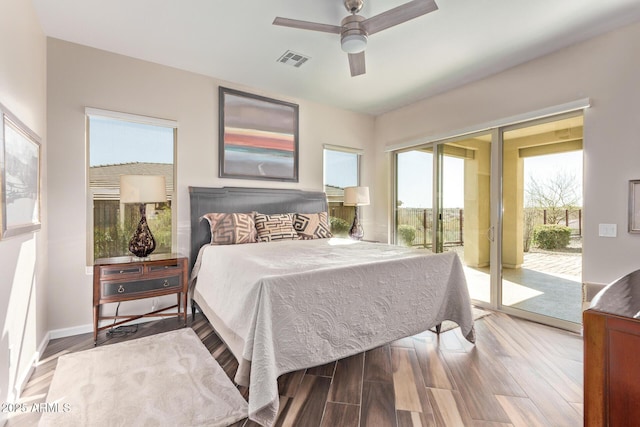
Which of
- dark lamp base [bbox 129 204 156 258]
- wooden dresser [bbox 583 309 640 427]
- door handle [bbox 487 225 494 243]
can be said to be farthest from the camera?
door handle [bbox 487 225 494 243]

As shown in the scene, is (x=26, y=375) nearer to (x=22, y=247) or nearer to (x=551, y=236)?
(x=22, y=247)

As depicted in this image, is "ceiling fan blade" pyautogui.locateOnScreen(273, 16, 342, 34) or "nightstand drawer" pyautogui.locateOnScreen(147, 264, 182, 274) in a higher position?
"ceiling fan blade" pyautogui.locateOnScreen(273, 16, 342, 34)

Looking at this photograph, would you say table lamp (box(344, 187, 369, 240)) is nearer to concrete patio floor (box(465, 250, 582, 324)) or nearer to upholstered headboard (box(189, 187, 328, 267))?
upholstered headboard (box(189, 187, 328, 267))

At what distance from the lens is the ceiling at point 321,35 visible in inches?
91.7

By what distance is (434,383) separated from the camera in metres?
2.03

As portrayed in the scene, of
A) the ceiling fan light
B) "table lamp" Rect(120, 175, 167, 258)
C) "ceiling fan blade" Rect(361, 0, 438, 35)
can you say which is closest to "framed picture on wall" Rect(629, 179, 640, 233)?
"ceiling fan blade" Rect(361, 0, 438, 35)

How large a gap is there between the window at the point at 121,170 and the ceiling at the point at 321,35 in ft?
2.41

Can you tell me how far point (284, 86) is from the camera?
152 inches

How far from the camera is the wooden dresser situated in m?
0.68

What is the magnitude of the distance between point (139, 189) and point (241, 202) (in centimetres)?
119

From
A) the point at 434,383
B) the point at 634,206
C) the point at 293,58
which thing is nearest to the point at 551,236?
the point at 634,206

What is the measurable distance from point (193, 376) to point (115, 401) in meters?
0.45

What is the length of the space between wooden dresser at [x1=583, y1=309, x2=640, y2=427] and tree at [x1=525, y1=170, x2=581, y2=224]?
2.94 meters

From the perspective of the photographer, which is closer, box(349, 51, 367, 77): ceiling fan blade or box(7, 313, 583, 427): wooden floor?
box(7, 313, 583, 427): wooden floor
